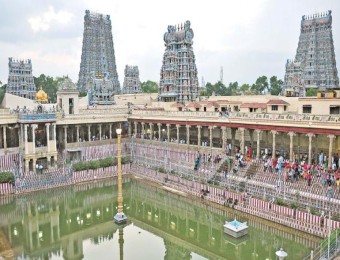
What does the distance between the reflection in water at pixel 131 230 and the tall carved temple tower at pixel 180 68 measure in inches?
1028

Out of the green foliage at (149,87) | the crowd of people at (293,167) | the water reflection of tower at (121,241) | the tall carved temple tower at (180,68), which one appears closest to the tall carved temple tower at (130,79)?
the tall carved temple tower at (180,68)

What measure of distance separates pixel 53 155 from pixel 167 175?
12.3m

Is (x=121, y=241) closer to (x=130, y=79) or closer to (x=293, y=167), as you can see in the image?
(x=293, y=167)

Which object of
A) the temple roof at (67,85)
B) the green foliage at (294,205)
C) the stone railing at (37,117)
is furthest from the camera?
the temple roof at (67,85)

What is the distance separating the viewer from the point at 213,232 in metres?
23.5

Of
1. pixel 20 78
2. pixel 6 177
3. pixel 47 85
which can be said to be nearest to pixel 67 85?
pixel 6 177

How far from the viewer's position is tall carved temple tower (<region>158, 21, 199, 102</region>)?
5547 centimetres

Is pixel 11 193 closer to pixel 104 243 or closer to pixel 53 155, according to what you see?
pixel 53 155

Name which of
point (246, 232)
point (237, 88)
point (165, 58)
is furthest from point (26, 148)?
point (237, 88)

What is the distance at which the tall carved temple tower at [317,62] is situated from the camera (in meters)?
62.7

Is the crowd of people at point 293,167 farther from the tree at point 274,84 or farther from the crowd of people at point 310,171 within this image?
the tree at point 274,84

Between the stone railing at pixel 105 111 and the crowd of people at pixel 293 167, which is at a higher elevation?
the stone railing at pixel 105 111

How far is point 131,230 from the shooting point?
2411 centimetres

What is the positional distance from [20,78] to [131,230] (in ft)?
189
